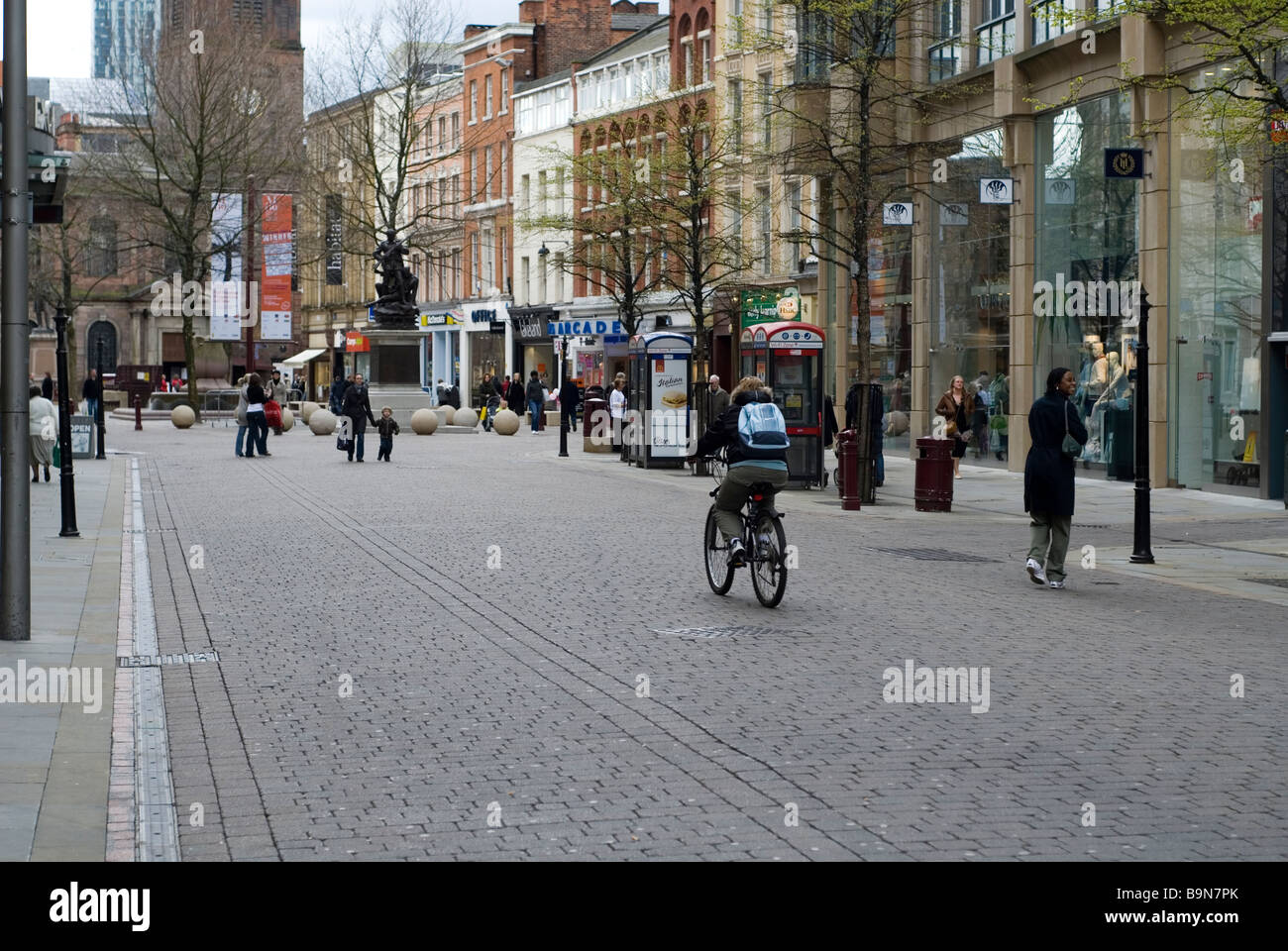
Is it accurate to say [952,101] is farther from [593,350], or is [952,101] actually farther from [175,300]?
[175,300]

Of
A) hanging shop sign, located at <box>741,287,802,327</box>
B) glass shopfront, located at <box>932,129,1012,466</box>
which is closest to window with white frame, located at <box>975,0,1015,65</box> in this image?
glass shopfront, located at <box>932,129,1012,466</box>

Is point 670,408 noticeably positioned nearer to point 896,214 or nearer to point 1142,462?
point 896,214

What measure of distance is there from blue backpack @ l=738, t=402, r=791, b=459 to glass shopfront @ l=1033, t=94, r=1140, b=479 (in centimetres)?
→ 1524

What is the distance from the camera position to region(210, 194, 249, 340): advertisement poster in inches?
2314

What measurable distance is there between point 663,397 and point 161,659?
2293cm

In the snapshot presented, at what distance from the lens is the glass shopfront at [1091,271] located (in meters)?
28.2

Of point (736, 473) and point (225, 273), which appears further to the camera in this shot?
point (225, 273)

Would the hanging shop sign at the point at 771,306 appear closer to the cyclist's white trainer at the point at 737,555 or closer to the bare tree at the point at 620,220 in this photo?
the bare tree at the point at 620,220

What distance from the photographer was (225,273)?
6234cm

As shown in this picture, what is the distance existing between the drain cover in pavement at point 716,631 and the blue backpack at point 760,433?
184 cm

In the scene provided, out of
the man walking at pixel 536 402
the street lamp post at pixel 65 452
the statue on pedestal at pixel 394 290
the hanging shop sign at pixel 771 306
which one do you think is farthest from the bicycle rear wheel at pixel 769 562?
the statue on pedestal at pixel 394 290

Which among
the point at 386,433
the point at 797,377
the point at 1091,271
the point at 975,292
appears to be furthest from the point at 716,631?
the point at 386,433

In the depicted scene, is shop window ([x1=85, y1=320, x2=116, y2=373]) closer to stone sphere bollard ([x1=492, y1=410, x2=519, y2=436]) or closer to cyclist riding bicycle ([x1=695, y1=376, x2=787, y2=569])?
stone sphere bollard ([x1=492, y1=410, x2=519, y2=436])
